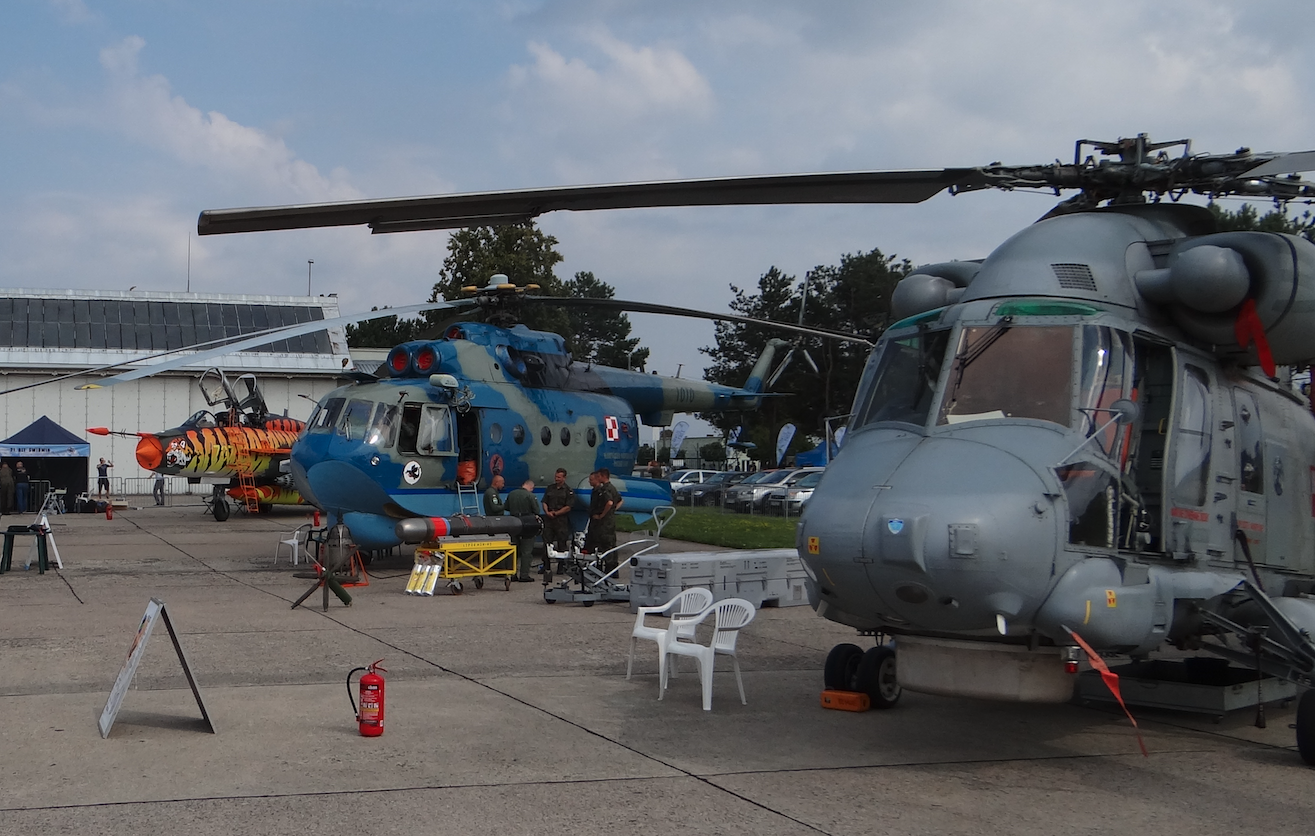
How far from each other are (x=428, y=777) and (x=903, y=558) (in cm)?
266

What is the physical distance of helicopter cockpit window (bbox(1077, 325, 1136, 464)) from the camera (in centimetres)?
634

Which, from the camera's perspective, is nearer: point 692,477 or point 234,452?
point 234,452

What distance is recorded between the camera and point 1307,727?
6.50 m


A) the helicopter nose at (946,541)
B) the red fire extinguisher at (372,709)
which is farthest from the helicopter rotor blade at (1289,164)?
the red fire extinguisher at (372,709)

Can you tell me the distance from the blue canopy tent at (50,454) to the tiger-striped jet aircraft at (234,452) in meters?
3.14

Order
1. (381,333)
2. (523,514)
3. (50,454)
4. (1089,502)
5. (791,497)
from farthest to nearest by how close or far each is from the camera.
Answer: (381,333)
(50,454)
(791,497)
(523,514)
(1089,502)

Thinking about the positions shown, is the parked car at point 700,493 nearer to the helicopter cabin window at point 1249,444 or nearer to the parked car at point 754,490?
the parked car at point 754,490

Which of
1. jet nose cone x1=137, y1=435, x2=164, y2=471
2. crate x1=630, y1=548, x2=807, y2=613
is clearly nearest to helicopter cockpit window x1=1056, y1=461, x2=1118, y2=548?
crate x1=630, y1=548, x2=807, y2=613

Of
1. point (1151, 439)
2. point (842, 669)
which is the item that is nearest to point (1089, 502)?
point (1151, 439)

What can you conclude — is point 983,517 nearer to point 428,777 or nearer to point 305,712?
point 428,777

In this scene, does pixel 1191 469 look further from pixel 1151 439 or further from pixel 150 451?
pixel 150 451

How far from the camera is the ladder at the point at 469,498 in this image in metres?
16.4

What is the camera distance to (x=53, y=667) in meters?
9.10

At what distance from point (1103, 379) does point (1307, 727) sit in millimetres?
2207
